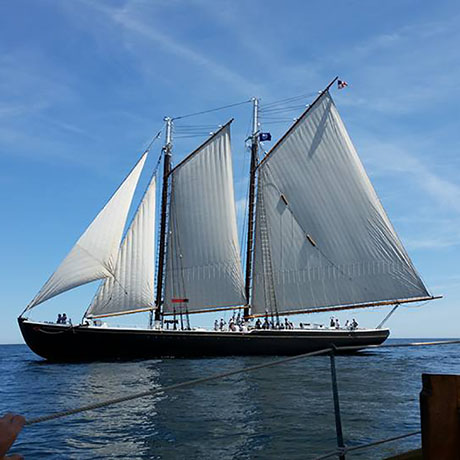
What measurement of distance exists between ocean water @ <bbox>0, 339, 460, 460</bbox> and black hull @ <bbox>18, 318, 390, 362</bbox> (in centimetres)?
1282

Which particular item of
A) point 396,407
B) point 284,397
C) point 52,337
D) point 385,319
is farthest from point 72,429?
point 385,319

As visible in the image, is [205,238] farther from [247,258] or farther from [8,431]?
[8,431]

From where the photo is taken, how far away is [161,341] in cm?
4078

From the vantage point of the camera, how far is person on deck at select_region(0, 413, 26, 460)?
2.39 meters

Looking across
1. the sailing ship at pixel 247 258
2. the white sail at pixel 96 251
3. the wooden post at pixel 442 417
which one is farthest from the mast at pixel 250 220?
the wooden post at pixel 442 417

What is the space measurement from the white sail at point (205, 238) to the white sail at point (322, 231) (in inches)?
101

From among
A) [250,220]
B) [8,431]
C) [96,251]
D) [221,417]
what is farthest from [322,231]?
[8,431]

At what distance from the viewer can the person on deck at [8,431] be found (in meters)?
2.39

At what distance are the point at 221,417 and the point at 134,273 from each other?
1114 inches

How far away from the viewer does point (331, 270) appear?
133 feet

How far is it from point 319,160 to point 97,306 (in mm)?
21061

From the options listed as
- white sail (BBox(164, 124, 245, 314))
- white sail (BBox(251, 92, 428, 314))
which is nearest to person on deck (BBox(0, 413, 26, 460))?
white sail (BBox(251, 92, 428, 314))

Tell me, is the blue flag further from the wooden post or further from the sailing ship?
the wooden post

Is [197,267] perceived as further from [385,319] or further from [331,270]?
[385,319]
